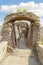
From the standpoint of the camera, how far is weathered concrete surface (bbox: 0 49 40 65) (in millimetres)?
9968

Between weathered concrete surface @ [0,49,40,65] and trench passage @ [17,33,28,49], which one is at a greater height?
trench passage @ [17,33,28,49]

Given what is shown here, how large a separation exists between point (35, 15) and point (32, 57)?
362cm

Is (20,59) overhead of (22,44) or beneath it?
beneath

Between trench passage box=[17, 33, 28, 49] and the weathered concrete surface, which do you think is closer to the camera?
the weathered concrete surface

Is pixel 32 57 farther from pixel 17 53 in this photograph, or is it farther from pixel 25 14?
pixel 25 14

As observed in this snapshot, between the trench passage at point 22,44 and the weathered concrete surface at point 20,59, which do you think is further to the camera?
the trench passage at point 22,44

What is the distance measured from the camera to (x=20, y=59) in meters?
10.9

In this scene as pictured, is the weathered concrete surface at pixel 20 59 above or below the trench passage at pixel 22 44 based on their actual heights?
below

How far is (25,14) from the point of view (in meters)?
13.3

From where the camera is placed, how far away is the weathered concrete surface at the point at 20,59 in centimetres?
997

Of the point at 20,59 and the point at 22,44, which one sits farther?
the point at 22,44

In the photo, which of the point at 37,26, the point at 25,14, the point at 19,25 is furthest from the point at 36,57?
the point at 19,25

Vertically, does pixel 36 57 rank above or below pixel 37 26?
below

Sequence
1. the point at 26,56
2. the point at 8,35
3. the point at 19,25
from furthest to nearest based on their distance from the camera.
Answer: the point at 19,25
the point at 8,35
the point at 26,56
